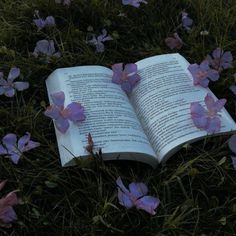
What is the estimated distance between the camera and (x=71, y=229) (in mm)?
1284

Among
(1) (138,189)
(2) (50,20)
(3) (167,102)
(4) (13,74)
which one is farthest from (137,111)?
(2) (50,20)

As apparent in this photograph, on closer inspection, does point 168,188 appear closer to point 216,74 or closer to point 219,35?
point 216,74

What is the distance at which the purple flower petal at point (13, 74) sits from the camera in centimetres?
169

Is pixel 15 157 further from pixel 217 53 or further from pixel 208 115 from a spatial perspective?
pixel 217 53

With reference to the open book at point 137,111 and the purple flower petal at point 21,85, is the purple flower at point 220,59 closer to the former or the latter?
the open book at point 137,111

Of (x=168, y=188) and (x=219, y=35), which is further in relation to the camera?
(x=219, y=35)

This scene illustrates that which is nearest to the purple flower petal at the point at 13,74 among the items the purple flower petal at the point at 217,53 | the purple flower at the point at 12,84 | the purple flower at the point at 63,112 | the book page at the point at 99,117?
the purple flower at the point at 12,84

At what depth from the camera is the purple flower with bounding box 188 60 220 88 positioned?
1622mm

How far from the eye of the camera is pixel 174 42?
6.30ft

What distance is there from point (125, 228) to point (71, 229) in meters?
0.13

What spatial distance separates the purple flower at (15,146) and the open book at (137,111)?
0.08 metres

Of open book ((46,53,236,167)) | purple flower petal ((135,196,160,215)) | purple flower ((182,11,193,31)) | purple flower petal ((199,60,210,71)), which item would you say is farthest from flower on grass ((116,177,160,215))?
purple flower ((182,11,193,31))

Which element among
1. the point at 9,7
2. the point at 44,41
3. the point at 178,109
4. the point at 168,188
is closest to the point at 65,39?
the point at 44,41

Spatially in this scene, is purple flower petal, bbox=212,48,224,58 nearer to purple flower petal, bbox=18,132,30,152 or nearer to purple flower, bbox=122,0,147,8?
purple flower, bbox=122,0,147,8
